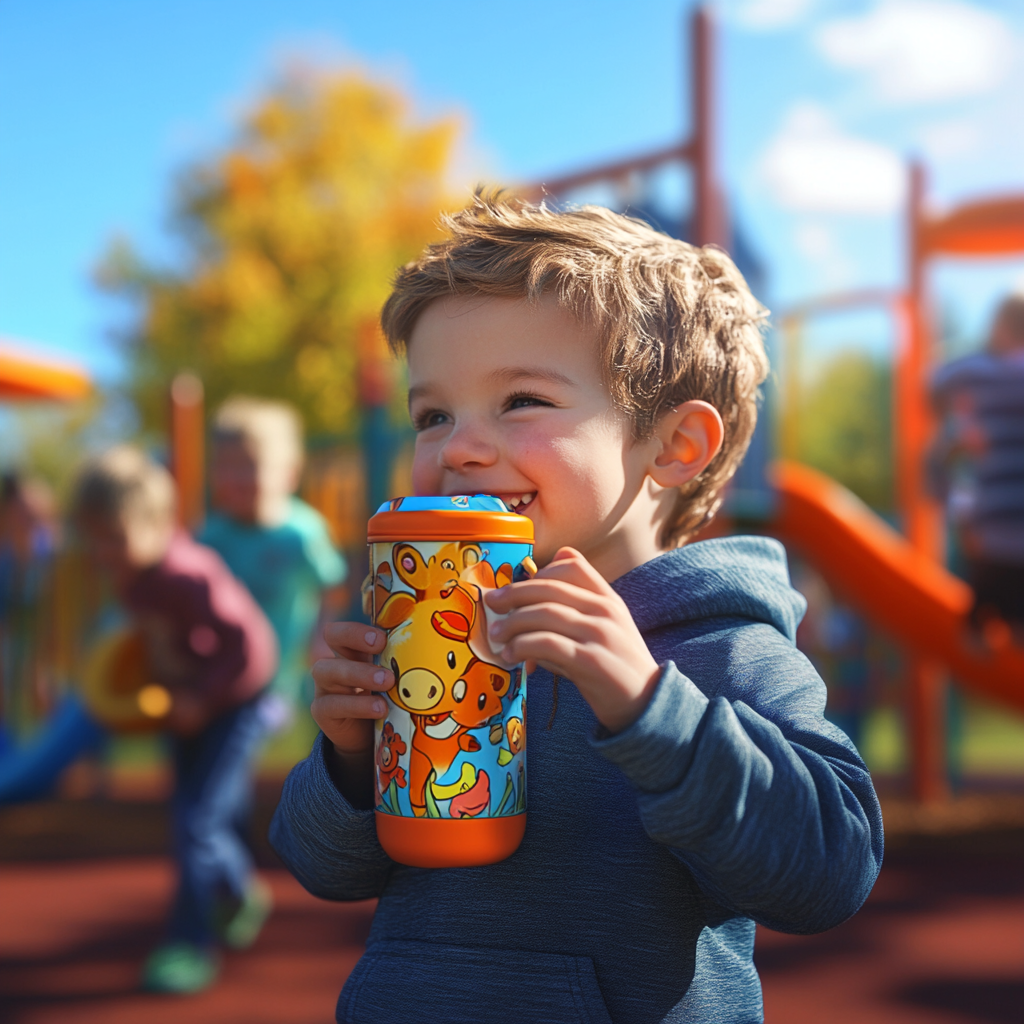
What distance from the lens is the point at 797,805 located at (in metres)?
1.16

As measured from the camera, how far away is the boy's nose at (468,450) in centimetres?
128

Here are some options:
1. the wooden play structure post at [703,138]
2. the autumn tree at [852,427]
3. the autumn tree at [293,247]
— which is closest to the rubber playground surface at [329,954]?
the wooden play structure post at [703,138]

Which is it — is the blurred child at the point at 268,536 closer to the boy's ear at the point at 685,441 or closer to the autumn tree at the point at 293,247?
the boy's ear at the point at 685,441

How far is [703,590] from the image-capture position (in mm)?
1378

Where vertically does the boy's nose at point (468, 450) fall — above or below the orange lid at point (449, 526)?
above

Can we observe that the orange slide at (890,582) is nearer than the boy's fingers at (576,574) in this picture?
No

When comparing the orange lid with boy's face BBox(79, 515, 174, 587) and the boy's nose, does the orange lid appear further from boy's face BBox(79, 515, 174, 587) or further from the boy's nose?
boy's face BBox(79, 515, 174, 587)

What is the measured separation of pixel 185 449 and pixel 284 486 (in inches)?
94.8

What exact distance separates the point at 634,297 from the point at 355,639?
0.55m


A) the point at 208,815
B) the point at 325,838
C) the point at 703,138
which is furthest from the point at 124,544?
the point at 703,138

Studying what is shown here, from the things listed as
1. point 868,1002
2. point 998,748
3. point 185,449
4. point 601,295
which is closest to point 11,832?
point 185,449

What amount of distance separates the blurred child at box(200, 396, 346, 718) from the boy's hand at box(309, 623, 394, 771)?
11.6 ft

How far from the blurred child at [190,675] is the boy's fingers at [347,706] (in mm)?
2680

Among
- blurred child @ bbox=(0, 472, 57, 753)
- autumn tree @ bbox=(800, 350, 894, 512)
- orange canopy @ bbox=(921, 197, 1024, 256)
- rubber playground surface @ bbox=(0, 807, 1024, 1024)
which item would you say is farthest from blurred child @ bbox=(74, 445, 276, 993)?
autumn tree @ bbox=(800, 350, 894, 512)
